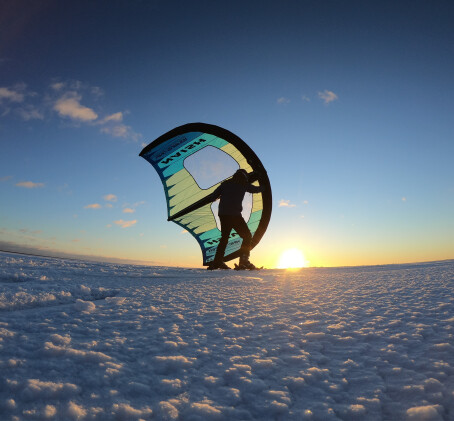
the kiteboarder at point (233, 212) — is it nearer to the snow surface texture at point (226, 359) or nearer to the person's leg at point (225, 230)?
the person's leg at point (225, 230)

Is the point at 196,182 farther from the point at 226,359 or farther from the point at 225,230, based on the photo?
the point at 226,359

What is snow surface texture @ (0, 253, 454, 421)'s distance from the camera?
0.84 meters

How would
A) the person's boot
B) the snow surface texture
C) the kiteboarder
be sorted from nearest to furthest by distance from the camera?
the snow surface texture, the person's boot, the kiteboarder

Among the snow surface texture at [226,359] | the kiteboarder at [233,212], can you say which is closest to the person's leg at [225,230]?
the kiteboarder at [233,212]

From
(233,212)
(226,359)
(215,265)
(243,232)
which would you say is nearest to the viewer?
→ (226,359)

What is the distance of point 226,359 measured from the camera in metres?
1.13

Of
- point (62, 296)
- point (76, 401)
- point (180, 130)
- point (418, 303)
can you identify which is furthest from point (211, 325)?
point (180, 130)

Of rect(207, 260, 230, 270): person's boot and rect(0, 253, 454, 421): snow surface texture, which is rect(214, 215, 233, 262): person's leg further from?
rect(0, 253, 454, 421): snow surface texture

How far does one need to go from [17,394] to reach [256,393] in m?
0.65

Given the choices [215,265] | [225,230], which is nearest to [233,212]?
[225,230]

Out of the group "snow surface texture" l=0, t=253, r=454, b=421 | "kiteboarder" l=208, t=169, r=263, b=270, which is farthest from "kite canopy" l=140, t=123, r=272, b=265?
"snow surface texture" l=0, t=253, r=454, b=421

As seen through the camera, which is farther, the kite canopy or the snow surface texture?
the kite canopy

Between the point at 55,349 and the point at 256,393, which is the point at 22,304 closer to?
the point at 55,349

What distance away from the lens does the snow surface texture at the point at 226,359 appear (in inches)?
33.1
